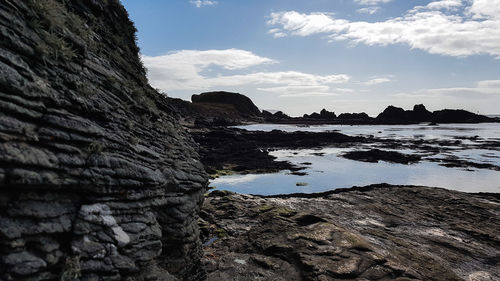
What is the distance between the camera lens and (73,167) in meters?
6.76

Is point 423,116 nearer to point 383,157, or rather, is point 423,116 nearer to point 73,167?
point 383,157

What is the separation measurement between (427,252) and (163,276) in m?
17.3

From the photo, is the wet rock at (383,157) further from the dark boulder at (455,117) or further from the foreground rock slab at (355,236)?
the dark boulder at (455,117)

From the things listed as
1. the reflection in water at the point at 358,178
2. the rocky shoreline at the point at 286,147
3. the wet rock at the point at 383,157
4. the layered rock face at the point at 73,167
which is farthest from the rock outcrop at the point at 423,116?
the layered rock face at the point at 73,167

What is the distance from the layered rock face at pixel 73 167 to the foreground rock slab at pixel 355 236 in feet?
22.8

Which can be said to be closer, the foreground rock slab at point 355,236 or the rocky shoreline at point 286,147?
the foreground rock slab at point 355,236

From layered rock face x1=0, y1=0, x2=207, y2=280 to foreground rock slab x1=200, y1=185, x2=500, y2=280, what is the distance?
22.8 feet

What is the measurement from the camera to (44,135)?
6395 millimetres

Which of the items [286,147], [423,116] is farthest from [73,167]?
[423,116]

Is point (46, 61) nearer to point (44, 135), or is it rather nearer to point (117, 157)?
point (44, 135)

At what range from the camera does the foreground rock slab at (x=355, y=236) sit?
15.0m

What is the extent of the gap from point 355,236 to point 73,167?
53.9ft

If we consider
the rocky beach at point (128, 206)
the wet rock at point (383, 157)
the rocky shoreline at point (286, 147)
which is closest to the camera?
the rocky beach at point (128, 206)

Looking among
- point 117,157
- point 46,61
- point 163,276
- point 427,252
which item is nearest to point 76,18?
point 46,61
